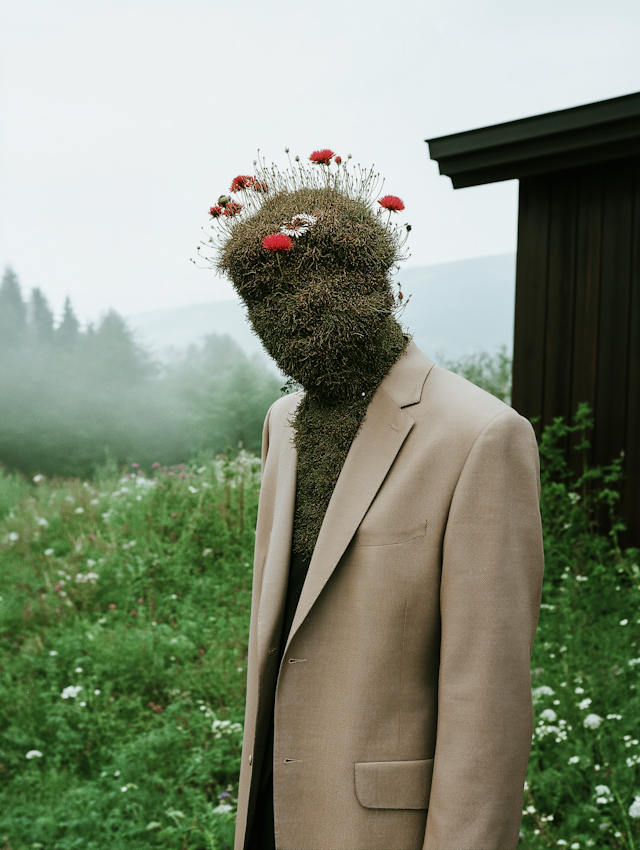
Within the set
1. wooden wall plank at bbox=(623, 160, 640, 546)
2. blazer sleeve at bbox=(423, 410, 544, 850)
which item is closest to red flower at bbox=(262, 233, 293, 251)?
blazer sleeve at bbox=(423, 410, 544, 850)

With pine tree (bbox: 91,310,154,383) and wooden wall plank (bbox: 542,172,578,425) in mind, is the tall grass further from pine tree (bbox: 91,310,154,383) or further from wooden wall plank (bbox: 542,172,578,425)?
pine tree (bbox: 91,310,154,383)

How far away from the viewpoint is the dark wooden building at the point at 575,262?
4660 millimetres

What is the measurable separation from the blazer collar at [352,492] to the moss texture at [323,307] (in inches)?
1.1

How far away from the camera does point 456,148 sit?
4.89 m

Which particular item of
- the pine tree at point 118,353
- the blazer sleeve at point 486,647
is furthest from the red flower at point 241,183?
the pine tree at point 118,353

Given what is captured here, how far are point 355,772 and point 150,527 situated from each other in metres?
4.38

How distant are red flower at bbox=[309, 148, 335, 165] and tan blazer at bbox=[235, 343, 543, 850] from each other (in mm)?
474

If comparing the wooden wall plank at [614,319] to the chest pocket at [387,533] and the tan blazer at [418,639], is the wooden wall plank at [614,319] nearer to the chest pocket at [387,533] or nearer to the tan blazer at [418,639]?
the tan blazer at [418,639]

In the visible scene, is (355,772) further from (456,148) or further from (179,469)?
(179,469)

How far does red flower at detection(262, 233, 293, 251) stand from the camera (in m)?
1.24

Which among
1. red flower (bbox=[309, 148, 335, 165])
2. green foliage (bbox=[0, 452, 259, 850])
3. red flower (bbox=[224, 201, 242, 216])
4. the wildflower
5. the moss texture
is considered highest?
red flower (bbox=[309, 148, 335, 165])

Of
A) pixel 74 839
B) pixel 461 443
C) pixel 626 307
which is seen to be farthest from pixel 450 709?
pixel 626 307

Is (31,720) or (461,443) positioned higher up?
(461,443)

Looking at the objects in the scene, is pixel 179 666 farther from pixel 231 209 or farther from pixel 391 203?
pixel 391 203
